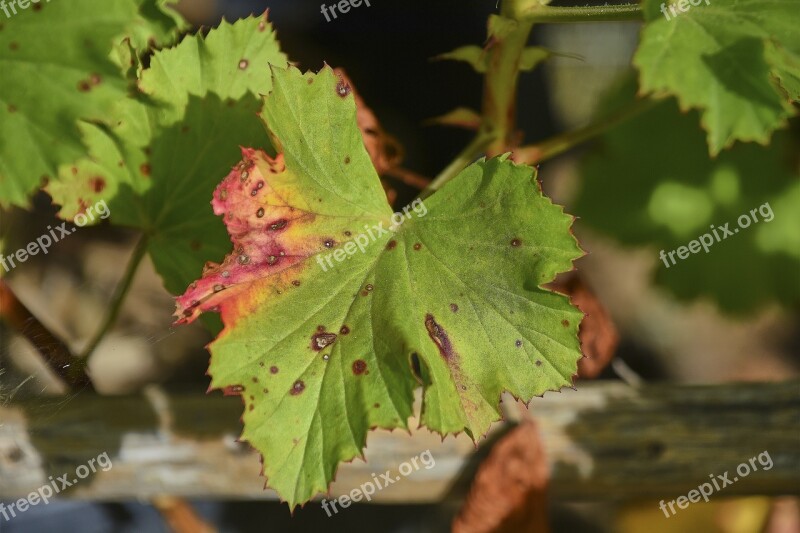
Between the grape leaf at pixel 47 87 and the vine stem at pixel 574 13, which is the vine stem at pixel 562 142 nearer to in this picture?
the vine stem at pixel 574 13

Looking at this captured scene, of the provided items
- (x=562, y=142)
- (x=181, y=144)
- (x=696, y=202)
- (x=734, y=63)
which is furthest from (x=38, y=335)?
(x=696, y=202)

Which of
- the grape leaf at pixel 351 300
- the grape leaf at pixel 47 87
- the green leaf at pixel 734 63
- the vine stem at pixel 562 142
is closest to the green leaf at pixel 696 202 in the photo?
the vine stem at pixel 562 142

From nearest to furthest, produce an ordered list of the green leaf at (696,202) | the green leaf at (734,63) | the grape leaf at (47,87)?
1. the green leaf at (734,63)
2. the grape leaf at (47,87)
3. the green leaf at (696,202)

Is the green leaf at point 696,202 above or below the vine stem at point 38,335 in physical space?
below

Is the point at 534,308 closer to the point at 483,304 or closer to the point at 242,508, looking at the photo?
the point at 483,304

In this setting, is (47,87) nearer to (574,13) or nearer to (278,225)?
(278,225)

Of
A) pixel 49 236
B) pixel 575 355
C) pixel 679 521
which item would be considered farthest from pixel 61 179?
pixel 679 521
